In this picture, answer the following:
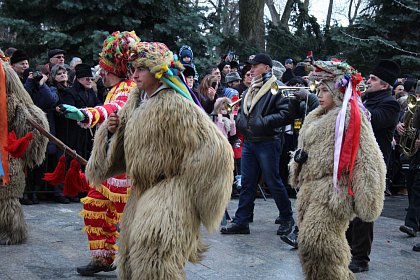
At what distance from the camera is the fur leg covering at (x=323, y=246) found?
5113 mm

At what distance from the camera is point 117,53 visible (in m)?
5.42

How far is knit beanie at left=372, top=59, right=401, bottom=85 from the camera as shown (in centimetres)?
680

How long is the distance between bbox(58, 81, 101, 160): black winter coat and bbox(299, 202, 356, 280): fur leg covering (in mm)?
5449

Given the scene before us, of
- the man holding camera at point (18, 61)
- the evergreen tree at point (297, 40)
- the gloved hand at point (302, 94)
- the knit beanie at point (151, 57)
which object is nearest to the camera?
the knit beanie at point (151, 57)

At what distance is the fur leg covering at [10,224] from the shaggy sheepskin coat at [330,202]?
325 centimetres

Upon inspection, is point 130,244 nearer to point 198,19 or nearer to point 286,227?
point 286,227

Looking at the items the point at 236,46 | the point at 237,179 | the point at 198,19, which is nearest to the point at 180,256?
the point at 237,179

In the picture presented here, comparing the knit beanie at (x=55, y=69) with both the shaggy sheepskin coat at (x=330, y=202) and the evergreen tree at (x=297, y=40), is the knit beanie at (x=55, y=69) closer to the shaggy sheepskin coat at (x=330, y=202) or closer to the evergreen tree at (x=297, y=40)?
the shaggy sheepskin coat at (x=330, y=202)

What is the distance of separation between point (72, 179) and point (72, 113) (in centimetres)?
103

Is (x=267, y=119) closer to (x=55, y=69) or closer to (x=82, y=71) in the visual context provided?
(x=82, y=71)

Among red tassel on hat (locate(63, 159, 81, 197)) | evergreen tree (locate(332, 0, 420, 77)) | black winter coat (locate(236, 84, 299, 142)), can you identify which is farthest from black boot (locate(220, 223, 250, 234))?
evergreen tree (locate(332, 0, 420, 77))

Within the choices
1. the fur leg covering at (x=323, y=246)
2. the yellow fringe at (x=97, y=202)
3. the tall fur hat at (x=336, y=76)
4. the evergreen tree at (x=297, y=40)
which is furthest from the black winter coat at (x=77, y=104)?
the evergreen tree at (x=297, y=40)

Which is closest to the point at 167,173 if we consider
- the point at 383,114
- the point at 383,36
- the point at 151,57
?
the point at 151,57

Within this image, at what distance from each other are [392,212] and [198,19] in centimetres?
579
